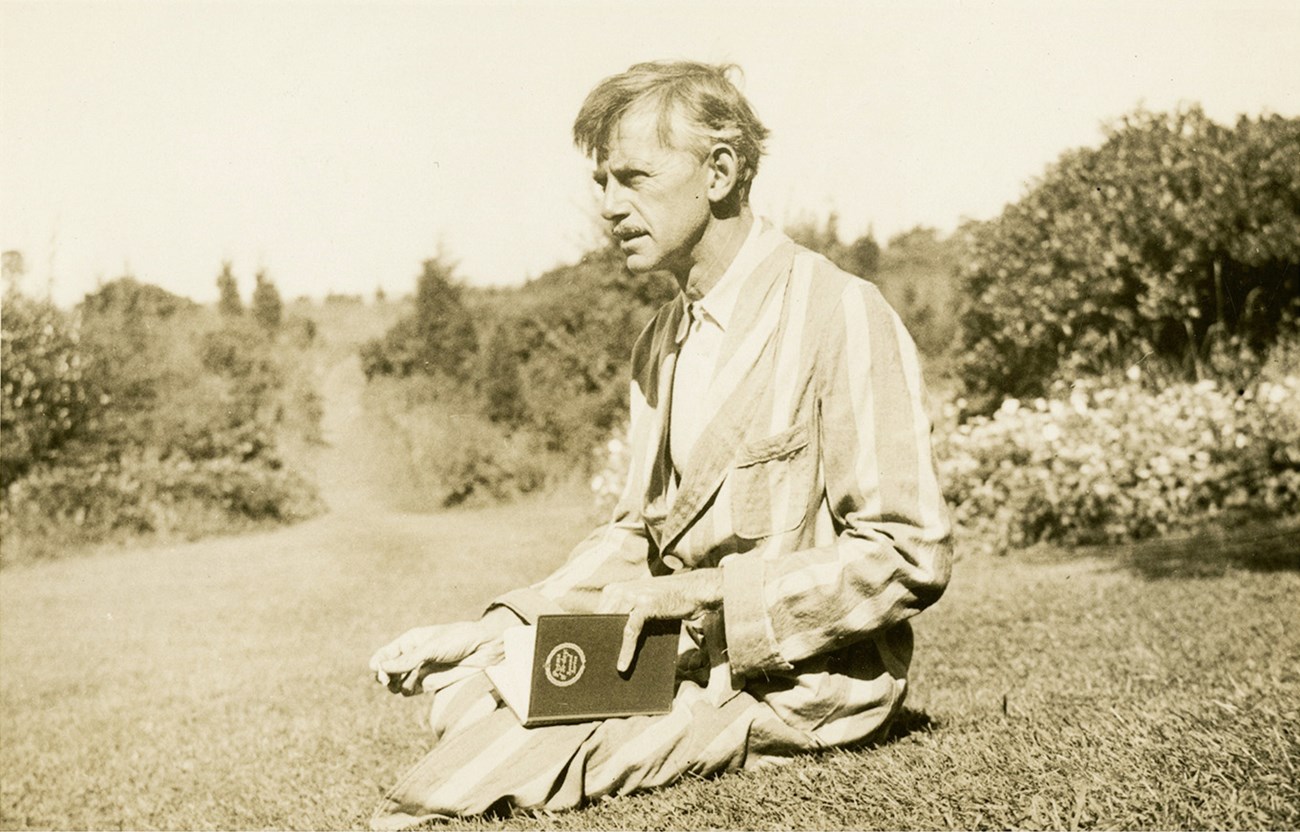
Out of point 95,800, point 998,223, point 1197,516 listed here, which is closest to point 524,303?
point 998,223

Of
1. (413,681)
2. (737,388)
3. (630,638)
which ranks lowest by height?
(413,681)

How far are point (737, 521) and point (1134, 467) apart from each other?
8318 mm

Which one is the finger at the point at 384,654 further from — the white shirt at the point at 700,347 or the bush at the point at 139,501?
the bush at the point at 139,501

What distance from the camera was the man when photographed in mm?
2318

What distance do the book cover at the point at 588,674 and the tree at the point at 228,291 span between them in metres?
30.5

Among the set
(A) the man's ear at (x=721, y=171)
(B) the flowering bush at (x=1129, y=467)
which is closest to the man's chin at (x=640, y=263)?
(A) the man's ear at (x=721, y=171)

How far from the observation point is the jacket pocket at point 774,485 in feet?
8.08

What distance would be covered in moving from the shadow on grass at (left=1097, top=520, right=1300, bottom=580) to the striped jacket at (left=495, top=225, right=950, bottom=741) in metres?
5.82

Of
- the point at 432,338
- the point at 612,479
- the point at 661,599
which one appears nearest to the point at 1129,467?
the point at 612,479

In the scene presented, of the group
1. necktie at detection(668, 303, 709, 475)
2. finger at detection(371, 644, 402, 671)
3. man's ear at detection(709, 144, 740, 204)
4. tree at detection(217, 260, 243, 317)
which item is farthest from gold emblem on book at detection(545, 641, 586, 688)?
tree at detection(217, 260, 243, 317)

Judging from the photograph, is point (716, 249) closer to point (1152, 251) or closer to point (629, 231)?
point (629, 231)

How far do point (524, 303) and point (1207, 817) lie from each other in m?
20.3

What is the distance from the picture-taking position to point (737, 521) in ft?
8.14

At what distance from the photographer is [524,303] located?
71.6ft
